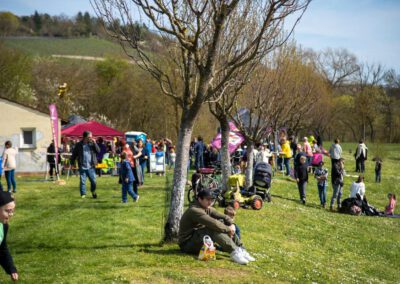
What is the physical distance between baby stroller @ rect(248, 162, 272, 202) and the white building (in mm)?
13295

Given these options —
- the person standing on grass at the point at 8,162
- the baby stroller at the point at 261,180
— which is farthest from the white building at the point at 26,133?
the baby stroller at the point at 261,180

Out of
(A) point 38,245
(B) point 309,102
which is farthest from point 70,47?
(A) point 38,245

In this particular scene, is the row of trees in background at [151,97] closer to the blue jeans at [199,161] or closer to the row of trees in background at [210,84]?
the row of trees in background at [210,84]

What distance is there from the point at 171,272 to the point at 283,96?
39.1 ft

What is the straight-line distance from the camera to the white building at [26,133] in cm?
2544

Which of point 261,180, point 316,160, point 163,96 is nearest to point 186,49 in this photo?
point 261,180

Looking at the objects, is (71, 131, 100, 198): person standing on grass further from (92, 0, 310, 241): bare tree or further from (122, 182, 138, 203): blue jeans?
(92, 0, 310, 241): bare tree

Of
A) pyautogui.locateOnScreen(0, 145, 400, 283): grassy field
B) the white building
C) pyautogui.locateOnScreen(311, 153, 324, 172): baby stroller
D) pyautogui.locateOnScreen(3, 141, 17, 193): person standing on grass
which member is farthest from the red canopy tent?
pyautogui.locateOnScreen(311, 153, 324, 172): baby stroller

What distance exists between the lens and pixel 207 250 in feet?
28.9

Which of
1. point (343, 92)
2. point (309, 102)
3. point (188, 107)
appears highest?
point (343, 92)

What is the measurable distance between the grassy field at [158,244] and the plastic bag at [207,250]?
152mm

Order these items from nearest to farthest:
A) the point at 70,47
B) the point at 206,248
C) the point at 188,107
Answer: the point at 206,248, the point at 188,107, the point at 70,47

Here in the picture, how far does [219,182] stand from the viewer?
17906mm

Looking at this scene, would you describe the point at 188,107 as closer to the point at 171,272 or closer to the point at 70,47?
the point at 171,272
